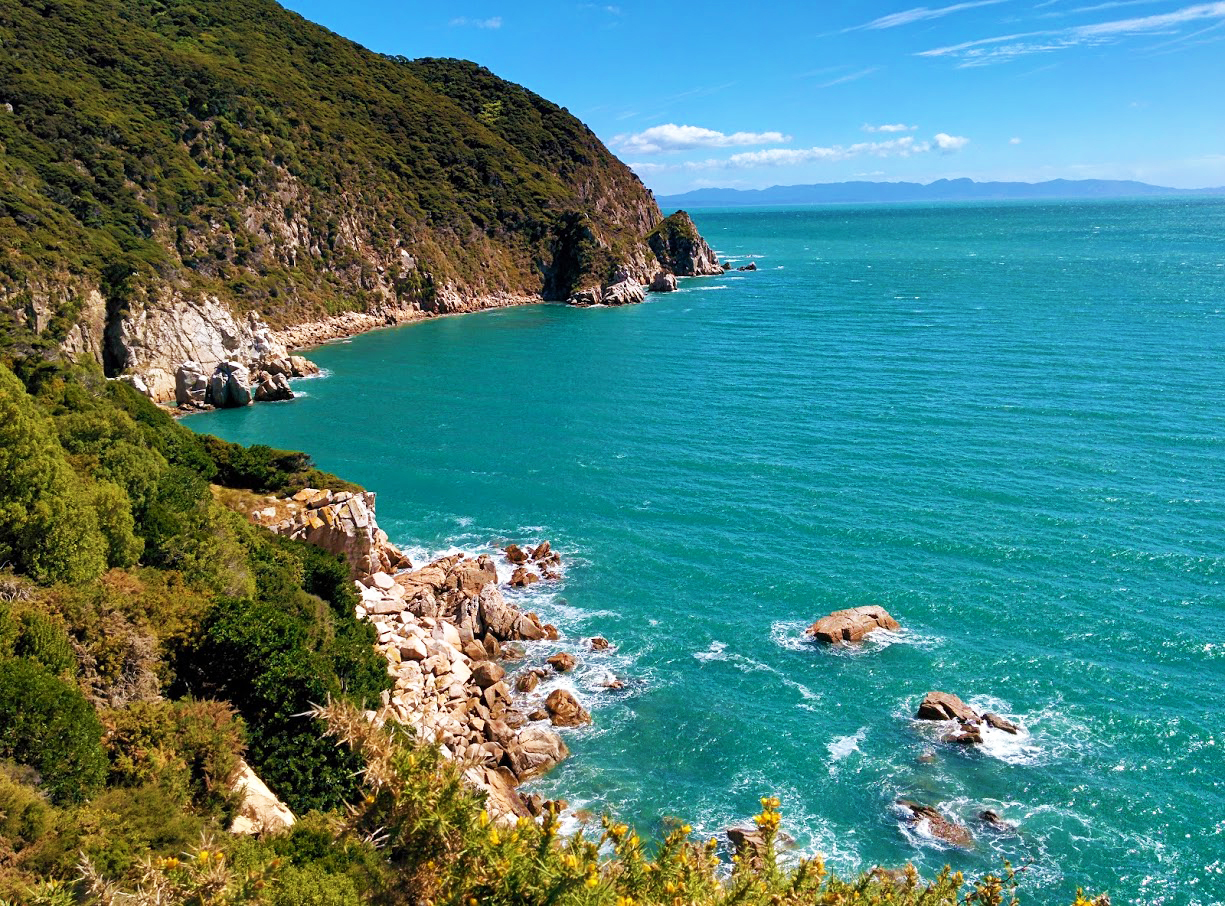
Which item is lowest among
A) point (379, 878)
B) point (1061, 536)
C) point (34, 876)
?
point (1061, 536)

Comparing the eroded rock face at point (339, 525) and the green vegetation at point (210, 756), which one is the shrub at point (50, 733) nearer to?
the green vegetation at point (210, 756)

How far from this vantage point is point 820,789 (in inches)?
1231

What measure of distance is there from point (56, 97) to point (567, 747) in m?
104

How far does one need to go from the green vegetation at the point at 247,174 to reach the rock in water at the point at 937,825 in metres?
56.9

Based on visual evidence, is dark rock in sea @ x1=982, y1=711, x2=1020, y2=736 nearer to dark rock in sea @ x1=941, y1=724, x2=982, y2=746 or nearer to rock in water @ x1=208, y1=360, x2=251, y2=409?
dark rock in sea @ x1=941, y1=724, x2=982, y2=746

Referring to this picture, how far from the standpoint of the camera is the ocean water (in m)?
30.7

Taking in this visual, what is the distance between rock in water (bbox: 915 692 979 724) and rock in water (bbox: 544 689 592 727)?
1401 centimetres

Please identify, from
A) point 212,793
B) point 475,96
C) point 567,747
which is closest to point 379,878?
point 212,793

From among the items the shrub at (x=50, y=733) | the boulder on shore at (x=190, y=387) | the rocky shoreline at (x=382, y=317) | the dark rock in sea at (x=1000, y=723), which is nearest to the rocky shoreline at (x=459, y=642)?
the shrub at (x=50, y=733)

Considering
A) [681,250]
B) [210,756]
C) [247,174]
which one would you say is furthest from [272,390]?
[681,250]

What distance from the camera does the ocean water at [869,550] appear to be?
30.7m

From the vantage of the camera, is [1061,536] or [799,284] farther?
[799,284]

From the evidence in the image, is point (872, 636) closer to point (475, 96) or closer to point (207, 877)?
point (207, 877)

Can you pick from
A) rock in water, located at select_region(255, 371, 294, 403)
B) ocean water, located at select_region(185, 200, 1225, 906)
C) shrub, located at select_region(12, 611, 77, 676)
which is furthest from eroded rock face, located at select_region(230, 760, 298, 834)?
rock in water, located at select_region(255, 371, 294, 403)
